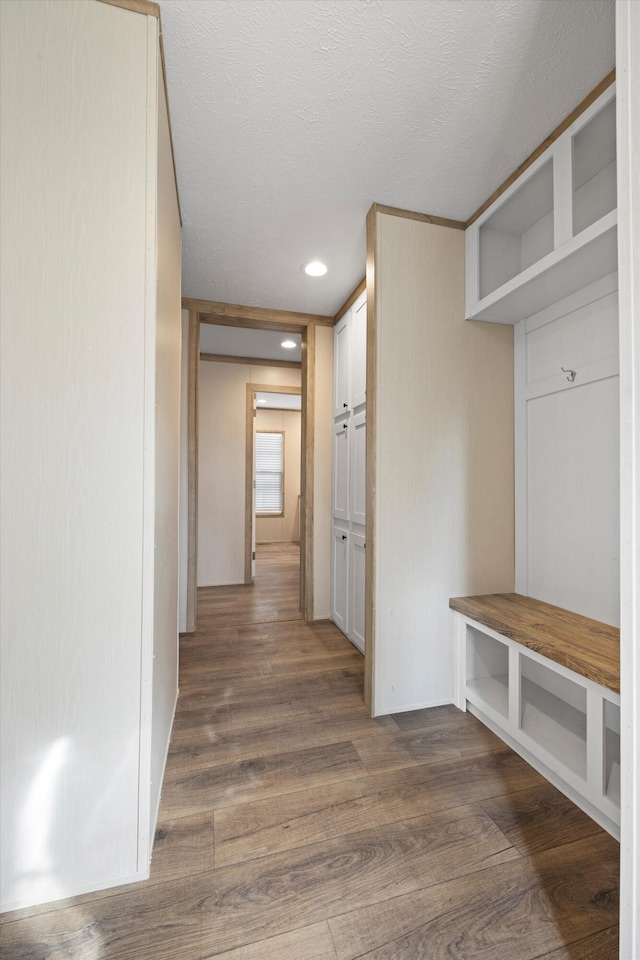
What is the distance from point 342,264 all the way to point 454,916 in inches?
117

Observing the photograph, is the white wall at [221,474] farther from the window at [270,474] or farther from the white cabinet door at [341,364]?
the window at [270,474]

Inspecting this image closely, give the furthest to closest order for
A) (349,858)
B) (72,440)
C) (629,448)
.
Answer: (349,858), (72,440), (629,448)

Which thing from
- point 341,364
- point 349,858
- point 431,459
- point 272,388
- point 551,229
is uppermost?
point 551,229

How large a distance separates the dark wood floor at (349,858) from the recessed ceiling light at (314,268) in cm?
259

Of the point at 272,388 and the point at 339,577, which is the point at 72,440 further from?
the point at 272,388

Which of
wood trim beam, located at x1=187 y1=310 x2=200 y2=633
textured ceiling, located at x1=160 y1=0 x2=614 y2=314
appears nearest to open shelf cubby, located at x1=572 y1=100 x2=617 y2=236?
textured ceiling, located at x1=160 y1=0 x2=614 y2=314

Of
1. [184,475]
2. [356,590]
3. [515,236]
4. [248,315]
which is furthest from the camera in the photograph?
[248,315]

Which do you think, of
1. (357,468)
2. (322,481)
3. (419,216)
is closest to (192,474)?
(322,481)

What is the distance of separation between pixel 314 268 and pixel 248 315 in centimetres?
86

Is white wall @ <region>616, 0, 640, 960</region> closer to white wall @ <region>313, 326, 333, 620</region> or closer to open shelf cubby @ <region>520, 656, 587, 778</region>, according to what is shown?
open shelf cubby @ <region>520, 656, 587, 778</region>

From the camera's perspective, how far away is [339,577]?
330cm

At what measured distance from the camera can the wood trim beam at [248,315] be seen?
3307 mm

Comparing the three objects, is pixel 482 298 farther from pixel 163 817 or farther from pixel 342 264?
pixel 163 817

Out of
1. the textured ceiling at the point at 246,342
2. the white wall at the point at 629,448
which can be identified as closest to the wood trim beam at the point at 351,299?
the textured ceiling at the point at 246,342
